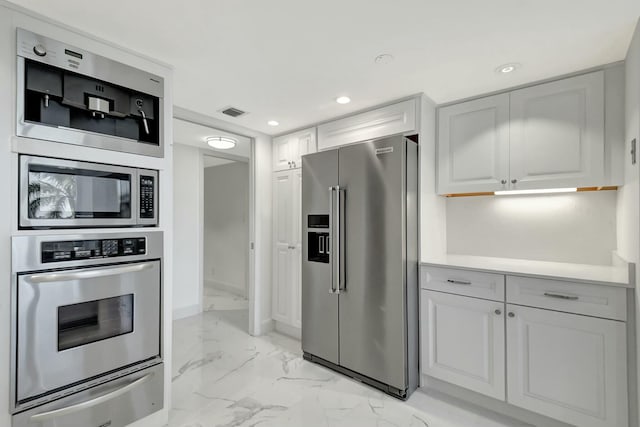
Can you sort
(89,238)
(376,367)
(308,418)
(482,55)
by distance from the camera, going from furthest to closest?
(376,367) → (308,418) → (482,55) → (89,238)

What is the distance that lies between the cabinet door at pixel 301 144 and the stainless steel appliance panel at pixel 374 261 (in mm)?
703

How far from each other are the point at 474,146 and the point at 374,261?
3.92 ft

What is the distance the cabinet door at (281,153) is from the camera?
3320 mm

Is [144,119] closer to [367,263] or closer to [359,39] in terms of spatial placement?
[359,39]

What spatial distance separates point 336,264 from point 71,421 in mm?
1789

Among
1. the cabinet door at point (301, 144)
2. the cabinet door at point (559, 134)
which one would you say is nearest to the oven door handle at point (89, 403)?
the cabinet door at point (301, 144)

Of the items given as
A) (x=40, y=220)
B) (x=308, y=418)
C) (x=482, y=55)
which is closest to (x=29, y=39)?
(x=40, y=220)

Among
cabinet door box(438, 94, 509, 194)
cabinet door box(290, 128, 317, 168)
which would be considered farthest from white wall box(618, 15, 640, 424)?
cabinet door box(290, 128, 317, 168)

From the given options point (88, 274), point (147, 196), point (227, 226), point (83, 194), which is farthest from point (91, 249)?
point (227, 226)

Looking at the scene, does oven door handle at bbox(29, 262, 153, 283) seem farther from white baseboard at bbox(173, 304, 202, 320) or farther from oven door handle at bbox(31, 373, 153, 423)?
white baseboard at bbox(173, 304, 202, 320)

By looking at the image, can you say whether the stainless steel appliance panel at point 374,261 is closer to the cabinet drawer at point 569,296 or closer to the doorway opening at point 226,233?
the cabinet drawer at point 569,296

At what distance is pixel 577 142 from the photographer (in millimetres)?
1953

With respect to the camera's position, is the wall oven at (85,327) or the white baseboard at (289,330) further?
the white baseboard at (289,330)

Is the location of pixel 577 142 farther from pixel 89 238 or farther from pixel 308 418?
pixel 89 238
